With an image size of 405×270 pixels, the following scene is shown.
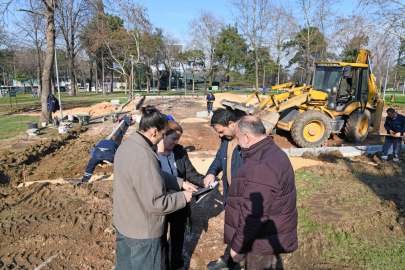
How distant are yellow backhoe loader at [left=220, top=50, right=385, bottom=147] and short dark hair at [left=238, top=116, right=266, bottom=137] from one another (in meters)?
6.46

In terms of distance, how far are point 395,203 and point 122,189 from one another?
4.85m

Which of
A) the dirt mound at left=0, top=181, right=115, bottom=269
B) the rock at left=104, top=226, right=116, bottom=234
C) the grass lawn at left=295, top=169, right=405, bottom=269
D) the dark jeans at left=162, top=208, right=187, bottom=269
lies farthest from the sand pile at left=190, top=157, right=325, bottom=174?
the dark jeans at left=162, top=208, right=187, bottom=269

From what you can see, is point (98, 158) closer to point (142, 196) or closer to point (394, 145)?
point (142, 196)

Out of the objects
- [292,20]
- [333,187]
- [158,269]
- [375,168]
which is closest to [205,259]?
[158,269]

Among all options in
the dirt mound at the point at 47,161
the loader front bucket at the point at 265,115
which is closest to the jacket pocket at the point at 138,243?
the dirt mound at the point at 47,161

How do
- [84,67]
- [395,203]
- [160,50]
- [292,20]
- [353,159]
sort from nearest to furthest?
[395,203]
[353,159]
[292,20]
[160,50]
[84,67]

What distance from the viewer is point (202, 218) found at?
4348 millimetres

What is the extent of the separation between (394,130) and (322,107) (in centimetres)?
248

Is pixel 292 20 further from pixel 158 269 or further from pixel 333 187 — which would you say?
pixel 158 269

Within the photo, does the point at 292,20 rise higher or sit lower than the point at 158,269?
higher

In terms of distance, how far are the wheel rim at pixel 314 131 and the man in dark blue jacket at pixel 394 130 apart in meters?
1.88

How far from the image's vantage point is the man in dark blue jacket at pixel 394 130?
7.09 m

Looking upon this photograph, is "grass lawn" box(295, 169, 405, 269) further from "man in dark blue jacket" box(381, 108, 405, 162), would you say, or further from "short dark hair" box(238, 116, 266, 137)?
"man in dark blue jacket" box(381, 108, 405, 162)

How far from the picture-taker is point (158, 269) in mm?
2137
